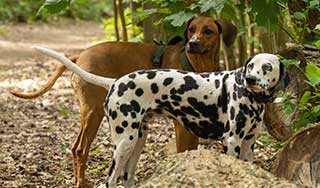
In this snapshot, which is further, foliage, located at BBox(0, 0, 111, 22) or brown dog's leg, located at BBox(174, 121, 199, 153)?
foliage, located at BBox(0, 0, 111, 22)

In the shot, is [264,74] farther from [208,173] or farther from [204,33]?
[204,33]

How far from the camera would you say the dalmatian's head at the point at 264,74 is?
4.85m

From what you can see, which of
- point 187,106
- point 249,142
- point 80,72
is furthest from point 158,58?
point 249,142

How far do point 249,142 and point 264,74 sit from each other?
25.3 inches

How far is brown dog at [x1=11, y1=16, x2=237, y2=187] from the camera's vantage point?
629 centimetres

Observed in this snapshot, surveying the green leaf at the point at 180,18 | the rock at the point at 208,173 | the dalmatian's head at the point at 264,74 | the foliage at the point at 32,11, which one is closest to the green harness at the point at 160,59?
the green leaf at the point at 180,18

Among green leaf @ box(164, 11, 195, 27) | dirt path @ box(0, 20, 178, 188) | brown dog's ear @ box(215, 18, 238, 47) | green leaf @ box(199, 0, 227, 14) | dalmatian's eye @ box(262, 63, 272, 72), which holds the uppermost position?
green leaf @ box(199, 0, 227, 14)

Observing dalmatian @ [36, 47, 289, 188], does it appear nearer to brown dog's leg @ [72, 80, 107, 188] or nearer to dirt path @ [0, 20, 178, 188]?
brown dog's leg @ [72, 80, 107, 188]

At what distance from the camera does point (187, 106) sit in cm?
524

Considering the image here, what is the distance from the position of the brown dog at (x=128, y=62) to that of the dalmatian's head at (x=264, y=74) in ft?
4.31

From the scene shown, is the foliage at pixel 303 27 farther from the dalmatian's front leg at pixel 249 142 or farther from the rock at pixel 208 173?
the rock at pixel 208 173

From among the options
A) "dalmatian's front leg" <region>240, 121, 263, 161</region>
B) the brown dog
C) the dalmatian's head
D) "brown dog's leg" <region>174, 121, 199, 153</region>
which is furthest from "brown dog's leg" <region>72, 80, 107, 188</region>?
the dalmatian's head

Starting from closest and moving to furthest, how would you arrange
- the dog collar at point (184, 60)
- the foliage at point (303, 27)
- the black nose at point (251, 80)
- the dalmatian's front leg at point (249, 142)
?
the black nose at point (251, 80), the dalmatian's front leg at point (249, 142), the foliage at point (303, 27), the dog collar at point (184, 60)

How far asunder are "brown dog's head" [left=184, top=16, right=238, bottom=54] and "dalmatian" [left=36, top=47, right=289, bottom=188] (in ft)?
3.10
